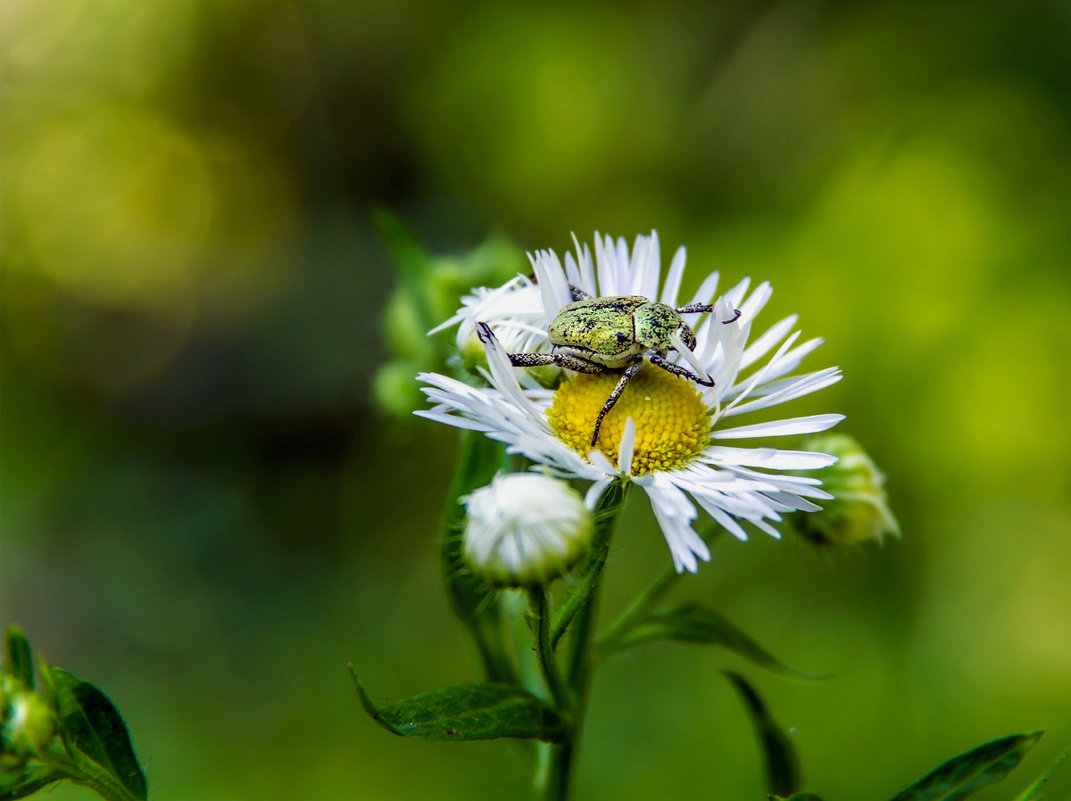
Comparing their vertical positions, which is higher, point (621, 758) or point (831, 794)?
point (621, 758)

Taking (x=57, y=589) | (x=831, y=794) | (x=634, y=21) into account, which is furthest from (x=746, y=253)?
(x=57, y=589)

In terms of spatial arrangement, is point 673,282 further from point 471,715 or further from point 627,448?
point 471,715

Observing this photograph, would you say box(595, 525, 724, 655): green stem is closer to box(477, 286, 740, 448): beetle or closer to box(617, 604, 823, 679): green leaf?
box(617, 604, 823, 679): green leaf

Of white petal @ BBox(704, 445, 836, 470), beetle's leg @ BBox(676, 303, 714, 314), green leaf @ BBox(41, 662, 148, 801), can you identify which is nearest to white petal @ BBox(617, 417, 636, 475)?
white petal @ BBox(704, 445, 836, 470)

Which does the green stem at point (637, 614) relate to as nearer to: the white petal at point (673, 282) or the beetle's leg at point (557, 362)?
the beetle's leg at point (557, 362)

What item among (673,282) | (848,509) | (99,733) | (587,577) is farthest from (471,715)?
(673,282)

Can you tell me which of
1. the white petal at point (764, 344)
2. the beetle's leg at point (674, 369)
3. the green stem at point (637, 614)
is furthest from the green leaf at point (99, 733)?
the white petal at point (764, 344)

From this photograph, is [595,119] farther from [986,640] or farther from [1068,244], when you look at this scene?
[986,640]
